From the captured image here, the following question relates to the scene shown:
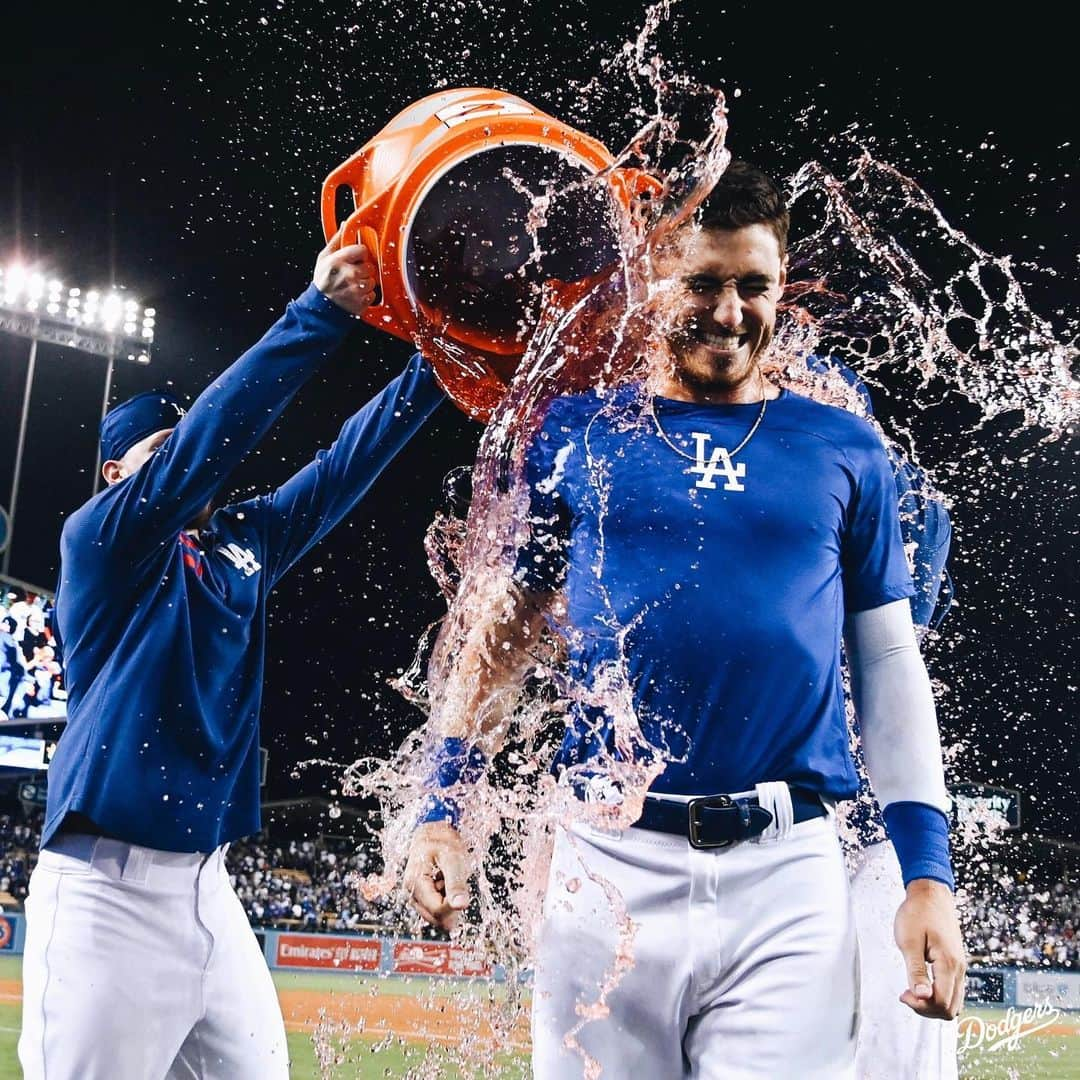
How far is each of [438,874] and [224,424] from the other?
1427 millimetres

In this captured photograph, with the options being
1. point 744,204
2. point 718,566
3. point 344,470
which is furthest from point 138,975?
point 744,204

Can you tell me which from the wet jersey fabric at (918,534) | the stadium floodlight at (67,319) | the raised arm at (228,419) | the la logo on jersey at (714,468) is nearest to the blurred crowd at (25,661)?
the stadium floodlight at (67,319)

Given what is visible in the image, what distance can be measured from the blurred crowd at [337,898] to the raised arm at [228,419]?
14993mm

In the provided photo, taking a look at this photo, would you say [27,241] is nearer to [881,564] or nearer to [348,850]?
[348,850]

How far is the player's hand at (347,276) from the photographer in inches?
106

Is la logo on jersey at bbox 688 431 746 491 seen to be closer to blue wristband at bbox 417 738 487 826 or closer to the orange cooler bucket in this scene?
blue wristband at bbox 417 738 487 826

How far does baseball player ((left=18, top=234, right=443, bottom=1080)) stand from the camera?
258 centimetres

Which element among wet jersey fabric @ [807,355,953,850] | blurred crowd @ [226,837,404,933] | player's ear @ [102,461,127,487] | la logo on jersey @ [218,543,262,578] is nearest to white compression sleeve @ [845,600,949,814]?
wet jersey fabric @ [807,355,953,850]

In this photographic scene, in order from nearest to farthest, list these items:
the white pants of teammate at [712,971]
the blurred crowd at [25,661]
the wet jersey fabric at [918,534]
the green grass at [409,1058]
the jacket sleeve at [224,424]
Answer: the white pants of teammate at [712,971]
the jacket sleeve at [224,424]
the wet jersey fabric at [918,534]
the green grass at [409,1058]
the blurred crowd at [25,661]

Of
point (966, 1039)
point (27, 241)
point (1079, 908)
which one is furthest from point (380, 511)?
point (1079, 908)

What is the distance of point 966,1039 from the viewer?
11.6 metres

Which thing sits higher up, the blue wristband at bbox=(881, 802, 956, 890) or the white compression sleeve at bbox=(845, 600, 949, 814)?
the white compression sleeve at bbox=(845, 600, 949, 814)

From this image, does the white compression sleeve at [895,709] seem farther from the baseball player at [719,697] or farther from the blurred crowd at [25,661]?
the blurred crowd at [25,661]

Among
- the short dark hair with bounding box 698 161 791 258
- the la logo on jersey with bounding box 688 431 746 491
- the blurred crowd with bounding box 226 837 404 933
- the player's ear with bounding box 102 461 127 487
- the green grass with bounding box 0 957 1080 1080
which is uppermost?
the short dark hair with bounding box 698 161 791 258
